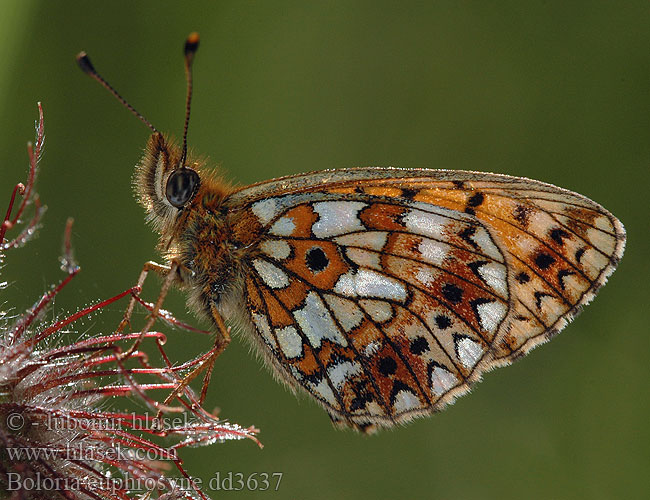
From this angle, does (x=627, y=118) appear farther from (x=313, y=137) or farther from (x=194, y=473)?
(x=194, y=473)

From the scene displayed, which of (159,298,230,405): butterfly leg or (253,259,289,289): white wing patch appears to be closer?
(159,298,230,405): butterfly leg

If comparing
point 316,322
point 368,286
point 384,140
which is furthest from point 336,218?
point 384,140

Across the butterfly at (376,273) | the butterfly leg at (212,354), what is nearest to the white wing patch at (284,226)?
the butterfly at (376,273)

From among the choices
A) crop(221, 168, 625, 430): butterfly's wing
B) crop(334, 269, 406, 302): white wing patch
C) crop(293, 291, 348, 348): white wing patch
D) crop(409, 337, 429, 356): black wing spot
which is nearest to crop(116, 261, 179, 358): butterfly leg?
crop(221, 168, 625, 430): butterfly's wing

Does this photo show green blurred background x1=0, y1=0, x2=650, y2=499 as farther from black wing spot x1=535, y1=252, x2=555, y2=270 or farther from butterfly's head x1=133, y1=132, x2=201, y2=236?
black wing spot x1=535, y1=252, x2=555, y2=270

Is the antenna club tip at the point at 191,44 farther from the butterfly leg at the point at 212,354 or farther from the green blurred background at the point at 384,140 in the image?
the green blurred background at the point at 384,140

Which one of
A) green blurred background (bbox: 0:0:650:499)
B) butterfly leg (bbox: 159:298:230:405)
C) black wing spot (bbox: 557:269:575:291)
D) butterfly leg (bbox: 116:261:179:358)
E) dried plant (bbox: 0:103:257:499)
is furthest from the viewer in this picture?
green blurred background (bbox: 0:0:650:499)
